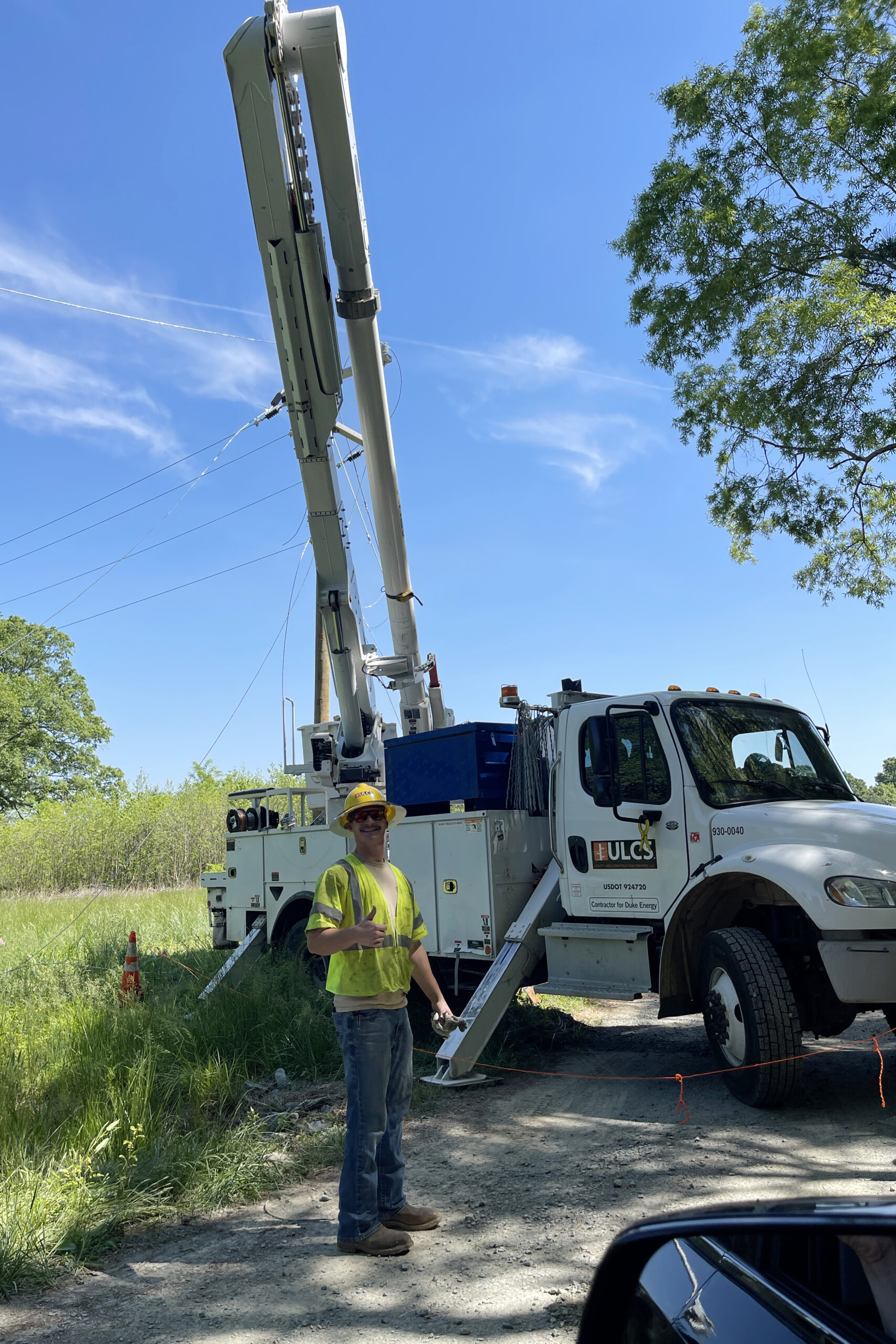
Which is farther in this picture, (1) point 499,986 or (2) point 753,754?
(1) point 499,986

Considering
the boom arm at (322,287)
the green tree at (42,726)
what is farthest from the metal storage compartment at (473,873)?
the green tree at (42,726)

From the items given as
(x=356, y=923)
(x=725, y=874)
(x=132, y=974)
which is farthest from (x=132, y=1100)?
(x=132, y=974)

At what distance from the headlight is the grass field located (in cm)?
325

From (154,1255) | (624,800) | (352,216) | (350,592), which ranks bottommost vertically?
(154,1255)

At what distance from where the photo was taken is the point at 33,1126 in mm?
5859

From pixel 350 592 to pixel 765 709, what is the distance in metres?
3.79

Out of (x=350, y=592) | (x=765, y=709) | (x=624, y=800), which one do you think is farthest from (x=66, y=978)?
(x=765, y=709)

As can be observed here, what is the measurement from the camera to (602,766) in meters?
7.14

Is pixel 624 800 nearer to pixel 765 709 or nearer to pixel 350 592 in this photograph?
pixel 765 709

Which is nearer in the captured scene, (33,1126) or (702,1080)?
(33,1126)

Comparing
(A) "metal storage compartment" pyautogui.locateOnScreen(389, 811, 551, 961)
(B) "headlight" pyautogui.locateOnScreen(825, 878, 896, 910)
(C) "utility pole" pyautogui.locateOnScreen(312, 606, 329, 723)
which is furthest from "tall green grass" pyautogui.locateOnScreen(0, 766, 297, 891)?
(B) "headlight" pyautogui.locateOnScreen(825, 878, 896, 910)

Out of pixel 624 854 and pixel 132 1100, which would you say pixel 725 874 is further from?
pixel 132 1100

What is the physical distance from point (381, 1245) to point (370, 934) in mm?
1337

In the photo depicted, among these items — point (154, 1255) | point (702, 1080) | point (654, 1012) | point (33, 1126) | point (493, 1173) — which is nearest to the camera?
point (154, 1255)
